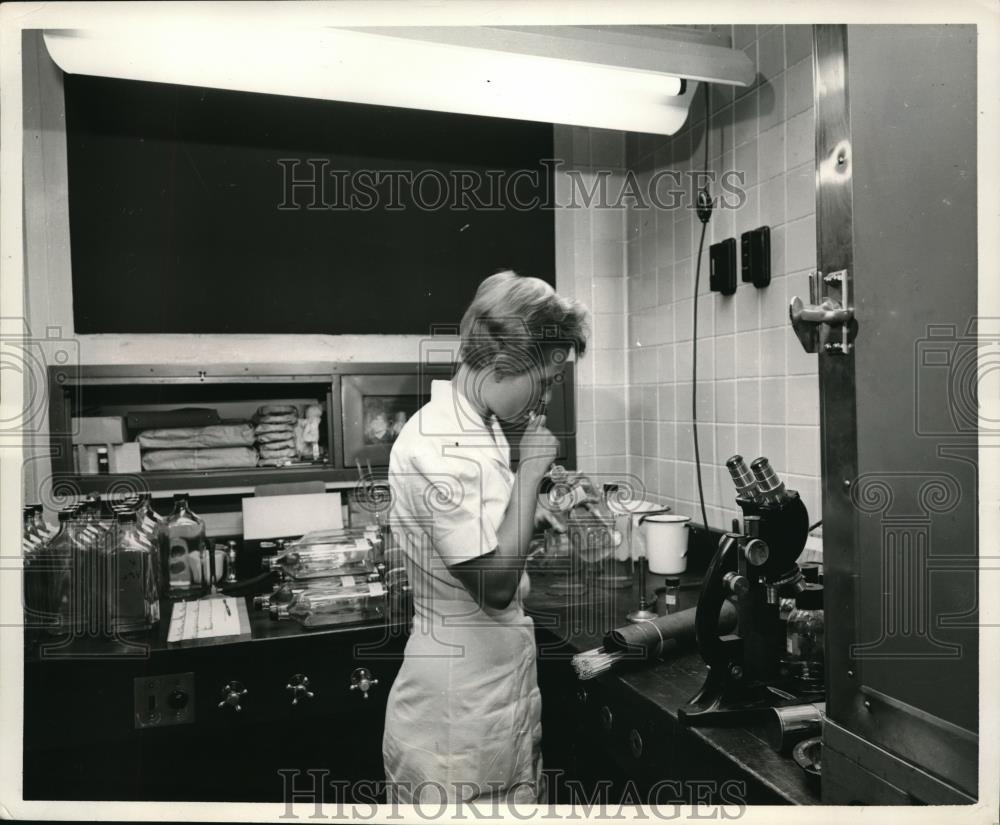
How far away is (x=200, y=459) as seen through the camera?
252cm

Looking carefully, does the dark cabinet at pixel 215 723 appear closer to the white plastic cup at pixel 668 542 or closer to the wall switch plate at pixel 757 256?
the white plastic cup at pixel 668 542

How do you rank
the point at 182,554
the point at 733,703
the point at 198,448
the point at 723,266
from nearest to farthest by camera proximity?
the point at 733,703, the point at 182,554, the point at 723,266, the point at 198,448

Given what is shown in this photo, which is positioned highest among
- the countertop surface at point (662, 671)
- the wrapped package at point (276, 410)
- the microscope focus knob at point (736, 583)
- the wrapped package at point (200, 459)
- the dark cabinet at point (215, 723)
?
the wrapped package at point (276, 410)

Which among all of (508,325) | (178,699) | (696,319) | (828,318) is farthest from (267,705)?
(696,319)

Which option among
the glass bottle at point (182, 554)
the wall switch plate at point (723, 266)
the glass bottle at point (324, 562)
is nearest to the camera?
the glass bottle at point (324, 562)

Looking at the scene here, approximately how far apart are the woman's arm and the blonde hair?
8.6 inches

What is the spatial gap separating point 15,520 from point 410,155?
216 cm

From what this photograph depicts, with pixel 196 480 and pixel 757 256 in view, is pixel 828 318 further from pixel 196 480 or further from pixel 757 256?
pixel 196 480

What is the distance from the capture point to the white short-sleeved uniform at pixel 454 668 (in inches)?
58.6

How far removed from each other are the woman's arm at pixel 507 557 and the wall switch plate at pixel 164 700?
0.89 meters

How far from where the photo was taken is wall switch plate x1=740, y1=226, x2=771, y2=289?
7.29 feet

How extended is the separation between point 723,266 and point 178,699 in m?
2.15

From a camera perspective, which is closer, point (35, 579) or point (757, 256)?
point (35, 579)

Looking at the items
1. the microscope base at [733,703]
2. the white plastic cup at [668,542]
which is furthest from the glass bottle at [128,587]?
the white plastic cup at [668,542]
